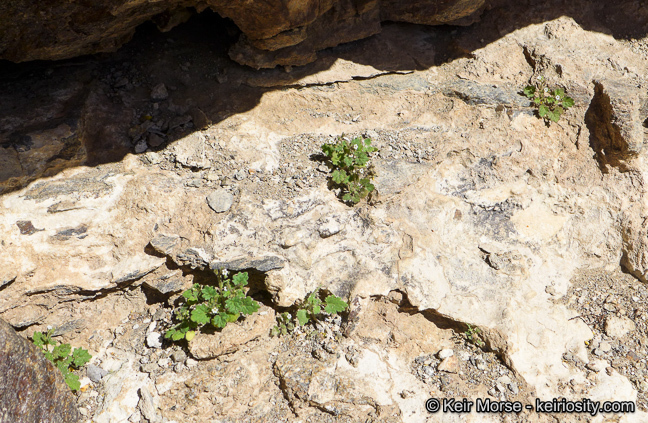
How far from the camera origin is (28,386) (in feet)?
11.3

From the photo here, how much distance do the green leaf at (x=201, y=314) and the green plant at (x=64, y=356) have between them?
97 centimetres

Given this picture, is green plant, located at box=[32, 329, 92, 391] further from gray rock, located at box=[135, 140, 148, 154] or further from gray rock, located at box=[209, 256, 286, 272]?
gray rock, located at box=[135, 140, 148, 154]

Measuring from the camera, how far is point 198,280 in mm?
4496

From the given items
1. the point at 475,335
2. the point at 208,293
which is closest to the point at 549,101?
the point at 475,335

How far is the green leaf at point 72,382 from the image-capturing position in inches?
158

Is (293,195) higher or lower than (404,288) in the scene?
higher

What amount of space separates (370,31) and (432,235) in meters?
2.33

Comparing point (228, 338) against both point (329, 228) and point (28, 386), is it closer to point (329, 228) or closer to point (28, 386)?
point (329, 228)

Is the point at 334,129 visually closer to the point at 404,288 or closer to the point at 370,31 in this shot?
the point at 370,31

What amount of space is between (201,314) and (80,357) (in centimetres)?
108

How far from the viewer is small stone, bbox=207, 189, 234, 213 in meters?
4.41

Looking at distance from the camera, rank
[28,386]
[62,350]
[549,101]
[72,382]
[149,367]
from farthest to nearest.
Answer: [549,101]
[149,367]
[62,350]
[72,382]
[28,386]

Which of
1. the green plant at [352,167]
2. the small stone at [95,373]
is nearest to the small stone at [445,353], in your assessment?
the green plant at [352,167]

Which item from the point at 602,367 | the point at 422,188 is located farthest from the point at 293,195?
the point at 602,367
